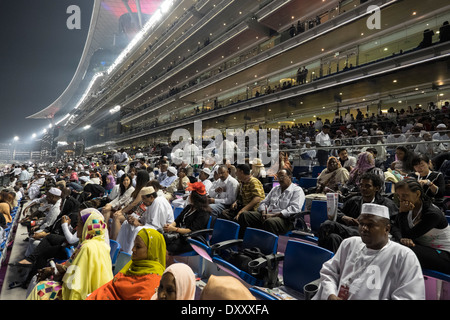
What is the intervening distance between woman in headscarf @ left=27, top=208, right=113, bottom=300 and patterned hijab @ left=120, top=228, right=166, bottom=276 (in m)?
0.27

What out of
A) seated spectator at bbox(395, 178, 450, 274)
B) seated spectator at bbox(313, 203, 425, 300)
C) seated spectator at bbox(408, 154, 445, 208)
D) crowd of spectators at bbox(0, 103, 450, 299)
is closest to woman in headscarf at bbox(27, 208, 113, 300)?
crowd of spectators at bbox(0, 103, 450, 299)

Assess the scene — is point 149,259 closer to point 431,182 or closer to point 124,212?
point 124,212

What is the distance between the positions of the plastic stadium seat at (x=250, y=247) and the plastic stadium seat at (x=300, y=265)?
184mm

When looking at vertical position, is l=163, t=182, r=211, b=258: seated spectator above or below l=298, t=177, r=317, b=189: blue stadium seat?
below

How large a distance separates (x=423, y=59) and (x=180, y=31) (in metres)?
27.2

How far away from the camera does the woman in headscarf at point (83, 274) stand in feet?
6.86

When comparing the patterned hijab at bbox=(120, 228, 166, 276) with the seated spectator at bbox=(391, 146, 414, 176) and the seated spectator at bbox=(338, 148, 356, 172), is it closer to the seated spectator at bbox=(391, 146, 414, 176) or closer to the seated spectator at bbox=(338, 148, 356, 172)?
the seated spectator at bbox=(391, 146, 414, 176)

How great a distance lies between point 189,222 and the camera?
3.65 m

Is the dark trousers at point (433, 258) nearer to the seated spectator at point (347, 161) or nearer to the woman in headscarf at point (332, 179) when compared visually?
the woman in headscarf at point (332, 179)

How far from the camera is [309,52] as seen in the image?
698 inches

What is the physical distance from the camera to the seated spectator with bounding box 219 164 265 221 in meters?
4.16

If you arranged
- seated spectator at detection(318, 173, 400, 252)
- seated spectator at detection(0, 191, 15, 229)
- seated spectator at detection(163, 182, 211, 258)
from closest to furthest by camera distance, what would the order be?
seated spectator at detection(318, 173, 400, 252) → seated spectator at detection(163, 182, 211, 258) → seated spectator at detection(0, 191, 15, 229)

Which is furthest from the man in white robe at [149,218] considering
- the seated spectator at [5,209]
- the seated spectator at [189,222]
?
the seated spectator at [5,209]
